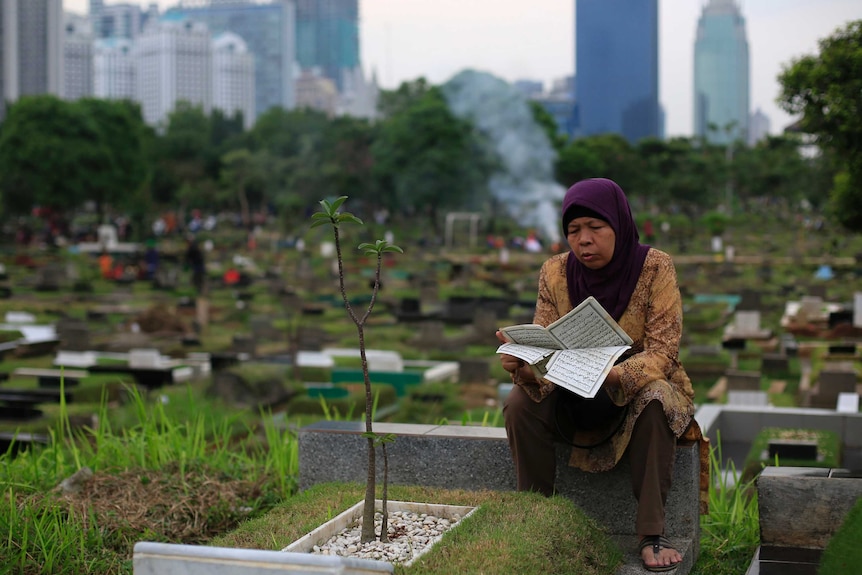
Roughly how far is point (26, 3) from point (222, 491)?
138266 millimetres

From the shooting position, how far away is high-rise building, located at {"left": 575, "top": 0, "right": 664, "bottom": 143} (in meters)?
47.0

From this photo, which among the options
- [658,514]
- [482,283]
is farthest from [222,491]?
[482,283]

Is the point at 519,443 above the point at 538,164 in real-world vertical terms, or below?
below

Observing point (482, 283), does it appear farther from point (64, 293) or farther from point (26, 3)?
point (26, 3)

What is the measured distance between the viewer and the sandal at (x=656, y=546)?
13.4 ft

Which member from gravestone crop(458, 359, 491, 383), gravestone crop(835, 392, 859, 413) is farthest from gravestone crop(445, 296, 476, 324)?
gravestone crop(835, 392, 859, 413)

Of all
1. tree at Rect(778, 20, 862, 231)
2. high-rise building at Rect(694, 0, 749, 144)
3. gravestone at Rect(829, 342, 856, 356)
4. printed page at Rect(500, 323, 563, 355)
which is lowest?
gravestone at Rect(829, 342, 856, 356)

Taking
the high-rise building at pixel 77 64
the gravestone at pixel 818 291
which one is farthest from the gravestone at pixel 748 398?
the high-rise building at pixel 77 64

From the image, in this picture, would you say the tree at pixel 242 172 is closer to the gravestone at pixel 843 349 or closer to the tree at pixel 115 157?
the tree at pixel 115 157

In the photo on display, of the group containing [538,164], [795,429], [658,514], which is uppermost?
[538,164]

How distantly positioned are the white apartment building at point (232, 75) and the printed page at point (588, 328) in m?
185

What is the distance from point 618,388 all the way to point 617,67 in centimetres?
6098

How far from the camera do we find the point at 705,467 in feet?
15.2

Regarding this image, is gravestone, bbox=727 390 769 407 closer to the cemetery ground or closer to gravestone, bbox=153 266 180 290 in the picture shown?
the cemetery ground
